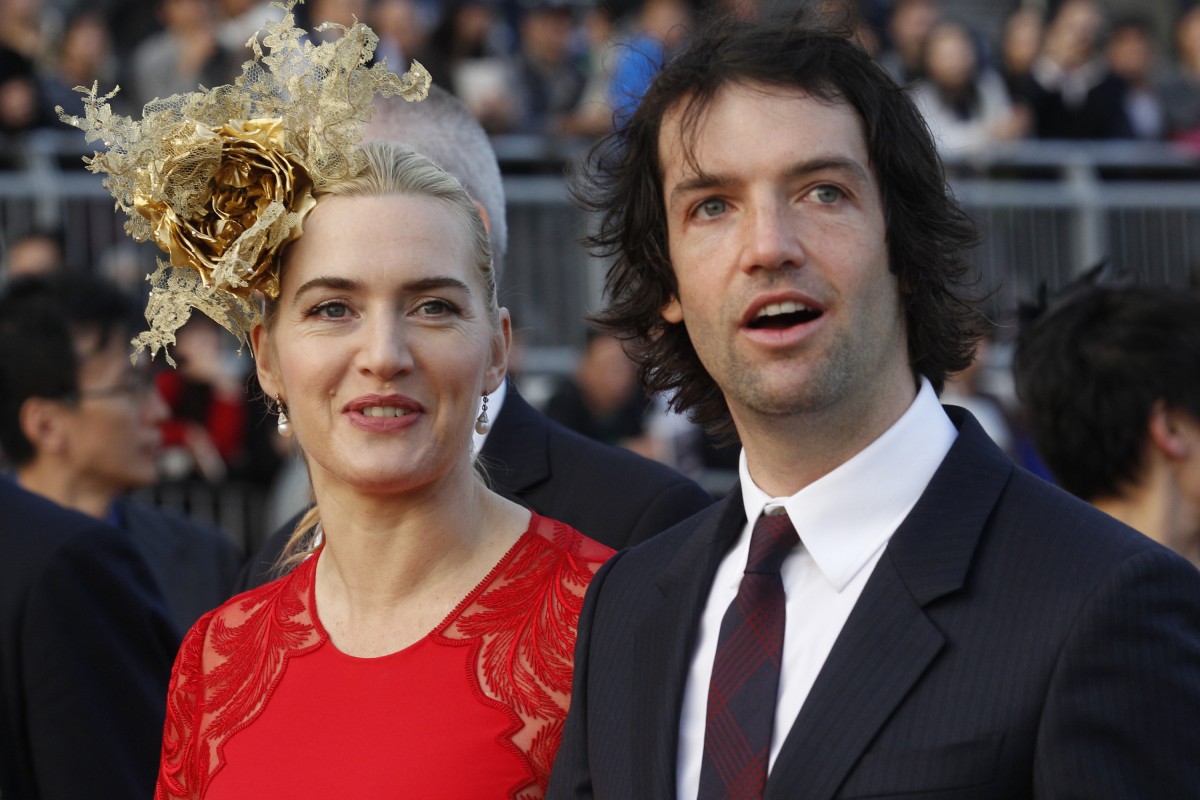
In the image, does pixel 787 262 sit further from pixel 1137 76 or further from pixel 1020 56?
pixel 1137 76

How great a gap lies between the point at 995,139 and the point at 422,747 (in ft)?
31.0

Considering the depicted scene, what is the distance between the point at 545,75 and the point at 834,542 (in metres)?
9.39

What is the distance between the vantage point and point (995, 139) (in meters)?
11.9

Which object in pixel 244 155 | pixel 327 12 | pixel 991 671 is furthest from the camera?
pixel 327 12

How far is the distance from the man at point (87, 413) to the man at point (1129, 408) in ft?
10.5

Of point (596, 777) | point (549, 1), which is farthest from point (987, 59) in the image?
point (596, 777)

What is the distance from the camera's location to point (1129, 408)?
4.08 m

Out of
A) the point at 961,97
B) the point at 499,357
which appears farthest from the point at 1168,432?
the point at 961,97

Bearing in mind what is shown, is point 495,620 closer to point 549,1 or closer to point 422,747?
point 422,747

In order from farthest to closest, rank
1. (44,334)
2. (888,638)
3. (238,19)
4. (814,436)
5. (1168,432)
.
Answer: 1. (238,19)
2. (44,334)
3. (1168,432)
4. (814,436)
5. (888,638)

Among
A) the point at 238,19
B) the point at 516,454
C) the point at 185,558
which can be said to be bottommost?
the point at 185,558

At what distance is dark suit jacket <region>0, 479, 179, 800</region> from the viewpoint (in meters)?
3.96

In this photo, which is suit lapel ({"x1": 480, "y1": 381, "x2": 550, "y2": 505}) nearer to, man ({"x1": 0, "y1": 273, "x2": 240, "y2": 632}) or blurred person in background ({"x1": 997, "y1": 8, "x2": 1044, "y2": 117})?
man ({"x1": 0, "y1": 273, "x2": 240, "y2": 632})

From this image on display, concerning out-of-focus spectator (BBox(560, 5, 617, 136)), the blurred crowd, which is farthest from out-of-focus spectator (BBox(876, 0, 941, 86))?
out-of-focus spectator (BBox(560, 5, 617, 136))
